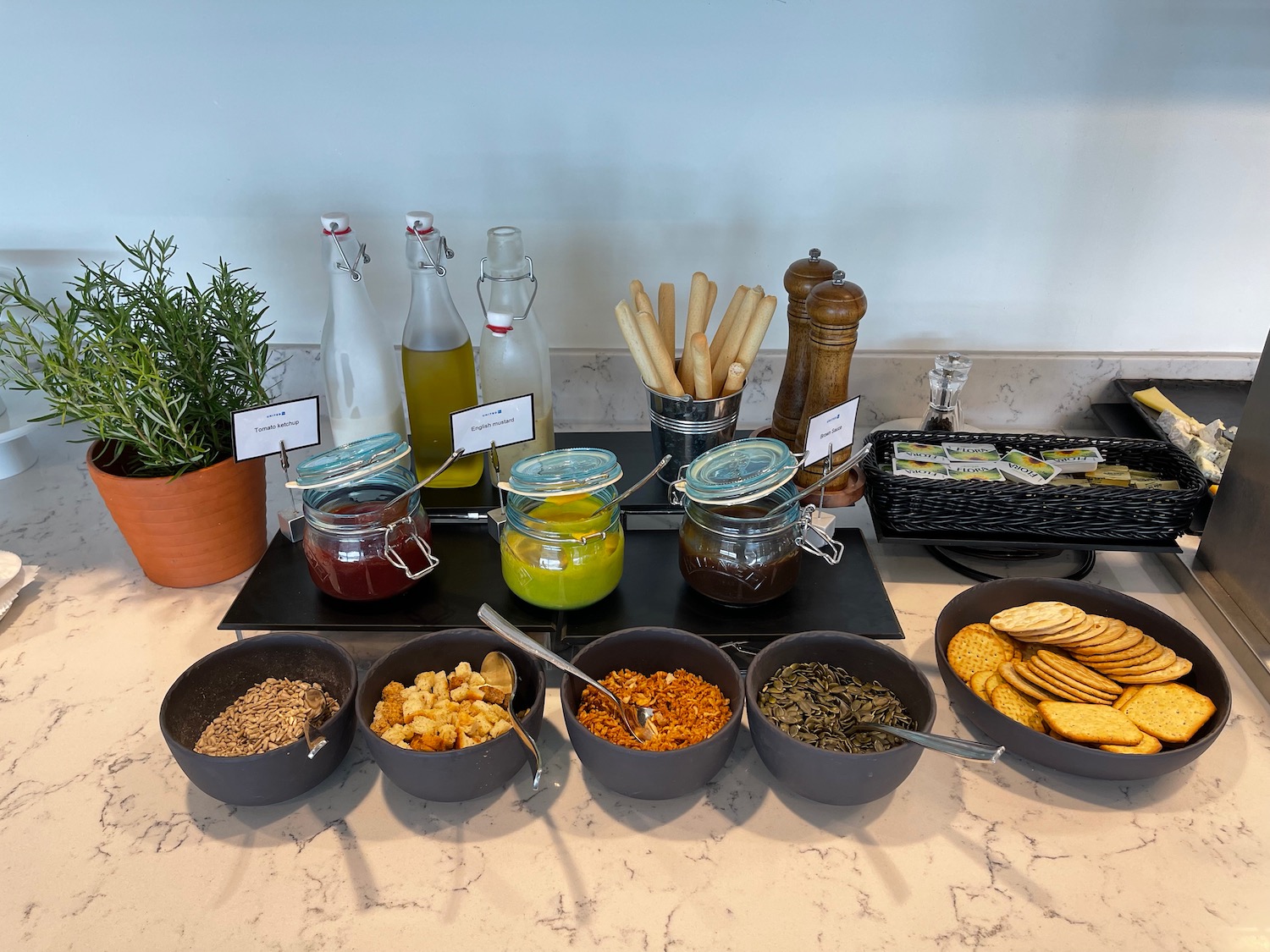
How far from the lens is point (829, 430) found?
0.86 metres

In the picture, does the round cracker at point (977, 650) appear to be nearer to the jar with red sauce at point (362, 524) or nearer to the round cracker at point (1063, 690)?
the round cracker at point (1063, 690)

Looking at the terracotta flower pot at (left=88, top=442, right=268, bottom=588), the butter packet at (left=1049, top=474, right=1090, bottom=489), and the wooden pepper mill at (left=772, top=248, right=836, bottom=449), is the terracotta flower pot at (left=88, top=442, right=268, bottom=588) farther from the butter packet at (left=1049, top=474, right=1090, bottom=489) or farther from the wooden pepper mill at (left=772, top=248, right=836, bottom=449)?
the butter packet at (left=1049, top=474, right=1090, bottom=489)

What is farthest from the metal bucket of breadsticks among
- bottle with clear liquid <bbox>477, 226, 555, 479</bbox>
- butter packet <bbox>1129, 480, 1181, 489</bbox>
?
butter packet <bbox>1129, 480, 1181, 489</bbox>

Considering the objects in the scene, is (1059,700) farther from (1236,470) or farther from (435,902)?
(435,902)

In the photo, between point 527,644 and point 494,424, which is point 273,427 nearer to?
point 494,424

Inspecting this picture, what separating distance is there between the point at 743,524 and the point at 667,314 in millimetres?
270

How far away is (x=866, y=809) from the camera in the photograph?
67cm

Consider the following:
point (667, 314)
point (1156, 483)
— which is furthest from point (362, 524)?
point (1156, 483)

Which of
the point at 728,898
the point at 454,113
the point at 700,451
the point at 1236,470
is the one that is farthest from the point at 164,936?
the point at 1236,470

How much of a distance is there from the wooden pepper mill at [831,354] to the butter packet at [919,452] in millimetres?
52

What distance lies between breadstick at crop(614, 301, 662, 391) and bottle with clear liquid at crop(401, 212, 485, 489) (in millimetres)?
191

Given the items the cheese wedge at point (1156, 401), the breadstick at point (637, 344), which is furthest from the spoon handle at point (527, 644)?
the cheese wedge at point (1156, 401)

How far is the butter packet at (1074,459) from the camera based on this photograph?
3.08 feet

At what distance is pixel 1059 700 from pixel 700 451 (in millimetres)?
417
